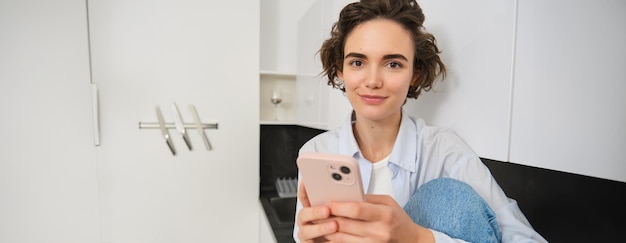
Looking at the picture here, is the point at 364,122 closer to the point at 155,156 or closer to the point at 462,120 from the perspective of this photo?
the point at 462,120

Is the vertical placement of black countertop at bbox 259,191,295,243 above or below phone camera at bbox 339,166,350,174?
below

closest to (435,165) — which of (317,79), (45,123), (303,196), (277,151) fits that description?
(303,196)

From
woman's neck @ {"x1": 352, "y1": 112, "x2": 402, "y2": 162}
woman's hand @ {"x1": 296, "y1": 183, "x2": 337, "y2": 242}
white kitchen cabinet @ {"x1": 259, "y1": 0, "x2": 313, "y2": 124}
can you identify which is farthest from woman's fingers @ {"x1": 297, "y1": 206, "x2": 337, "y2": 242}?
white kitchen cabinet @ {"x1": 259, "y1": 0, "x2": 313, "y2": 124}

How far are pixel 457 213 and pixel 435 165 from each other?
0.16 metres

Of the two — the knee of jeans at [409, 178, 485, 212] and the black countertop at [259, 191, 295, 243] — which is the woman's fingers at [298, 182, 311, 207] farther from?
the black countertop at [259, 191, 295, 243]

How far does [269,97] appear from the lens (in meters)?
1.66

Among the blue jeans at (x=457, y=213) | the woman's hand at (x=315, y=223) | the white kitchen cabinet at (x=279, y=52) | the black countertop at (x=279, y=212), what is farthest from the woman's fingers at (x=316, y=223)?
Answer: the white kitchen cabinet at (x=279, y=52)

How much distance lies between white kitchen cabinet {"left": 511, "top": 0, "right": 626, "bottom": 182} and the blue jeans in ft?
0.35

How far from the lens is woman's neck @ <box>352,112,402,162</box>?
60cm

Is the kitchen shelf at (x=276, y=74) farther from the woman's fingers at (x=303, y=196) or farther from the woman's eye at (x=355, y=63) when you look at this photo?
the woman's fingers at (x=303, y=196)

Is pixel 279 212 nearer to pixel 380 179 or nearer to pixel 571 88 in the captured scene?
pixel 380 179

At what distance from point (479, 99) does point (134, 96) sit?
4.61 ft

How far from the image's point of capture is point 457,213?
0.39 m

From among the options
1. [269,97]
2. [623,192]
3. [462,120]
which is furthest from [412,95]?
[269,97]
